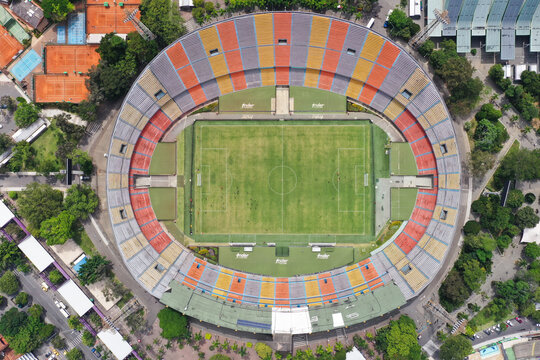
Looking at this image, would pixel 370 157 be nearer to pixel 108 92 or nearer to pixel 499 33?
pixel 499 33

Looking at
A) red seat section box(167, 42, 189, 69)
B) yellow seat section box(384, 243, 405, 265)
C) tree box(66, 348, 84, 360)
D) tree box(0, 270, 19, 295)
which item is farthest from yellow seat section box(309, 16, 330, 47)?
tree box(66, 348, 84, 360)

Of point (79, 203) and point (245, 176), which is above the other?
point (245, 176)

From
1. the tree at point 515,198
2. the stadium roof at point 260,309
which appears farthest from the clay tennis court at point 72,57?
the tree at point 515,198

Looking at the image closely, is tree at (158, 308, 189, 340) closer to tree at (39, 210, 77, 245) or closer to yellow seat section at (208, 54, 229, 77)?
tree at (39, 210, 77, 245)

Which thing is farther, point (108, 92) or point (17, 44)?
point (17, 44)

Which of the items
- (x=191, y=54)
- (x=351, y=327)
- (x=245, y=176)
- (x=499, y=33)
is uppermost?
(x=499, y=33)

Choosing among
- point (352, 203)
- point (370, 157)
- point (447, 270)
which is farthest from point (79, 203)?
point (447, 270)
